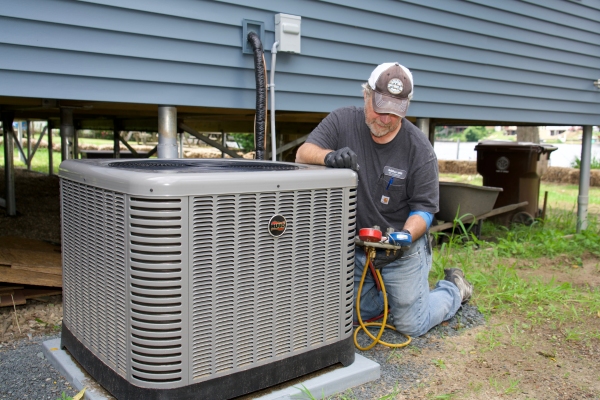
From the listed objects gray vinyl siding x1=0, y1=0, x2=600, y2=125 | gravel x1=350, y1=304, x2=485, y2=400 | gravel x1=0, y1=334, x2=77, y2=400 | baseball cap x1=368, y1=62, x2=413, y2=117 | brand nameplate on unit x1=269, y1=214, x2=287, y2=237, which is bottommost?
gravel x1=350, y1=304, x2=485, y2=400

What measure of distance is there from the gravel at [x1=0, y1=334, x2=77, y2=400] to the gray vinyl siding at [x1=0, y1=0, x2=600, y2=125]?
1.18 m

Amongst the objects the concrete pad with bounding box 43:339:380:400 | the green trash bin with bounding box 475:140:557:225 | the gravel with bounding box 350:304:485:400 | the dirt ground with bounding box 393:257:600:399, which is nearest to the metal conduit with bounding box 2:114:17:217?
the concrete pad with bounding box 43:339:380:400

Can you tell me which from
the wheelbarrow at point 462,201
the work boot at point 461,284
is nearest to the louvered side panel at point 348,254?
the work boot at point 461,284

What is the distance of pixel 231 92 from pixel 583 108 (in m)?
4.55

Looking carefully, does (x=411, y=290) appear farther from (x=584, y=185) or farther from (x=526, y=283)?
(x=584, y=185)

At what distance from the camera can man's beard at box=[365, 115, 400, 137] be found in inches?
97.3

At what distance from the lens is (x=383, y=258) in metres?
2.51

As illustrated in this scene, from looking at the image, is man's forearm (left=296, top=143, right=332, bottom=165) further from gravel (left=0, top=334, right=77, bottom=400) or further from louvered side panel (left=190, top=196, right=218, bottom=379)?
gravel (left=0, top=334, right=77, bottom=400)

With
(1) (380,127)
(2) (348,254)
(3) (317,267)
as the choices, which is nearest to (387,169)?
(1) (380,127)

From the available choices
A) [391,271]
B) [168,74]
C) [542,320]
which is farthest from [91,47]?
[542,320]

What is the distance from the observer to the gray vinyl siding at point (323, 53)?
8.76 ft

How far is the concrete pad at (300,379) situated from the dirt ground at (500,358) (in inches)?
3.0

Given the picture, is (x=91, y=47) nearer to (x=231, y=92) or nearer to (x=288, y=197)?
(x=231, y=92)

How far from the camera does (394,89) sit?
2.33 meters
